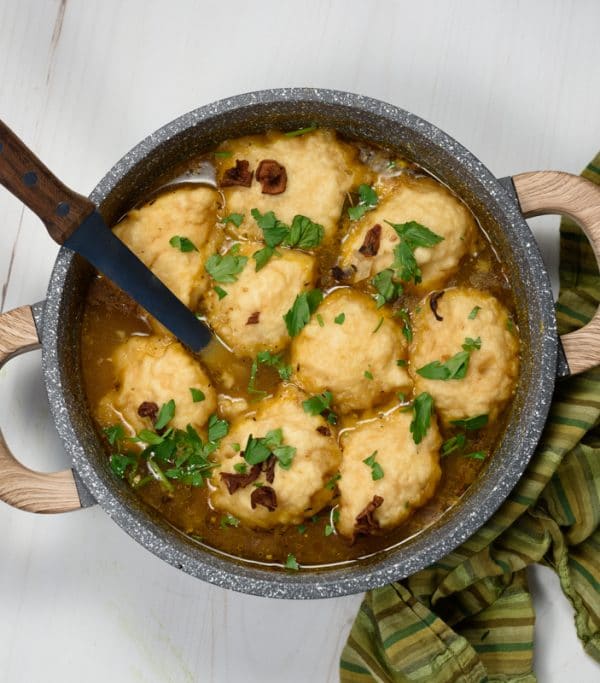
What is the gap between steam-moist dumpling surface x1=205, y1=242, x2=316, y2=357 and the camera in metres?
2.50

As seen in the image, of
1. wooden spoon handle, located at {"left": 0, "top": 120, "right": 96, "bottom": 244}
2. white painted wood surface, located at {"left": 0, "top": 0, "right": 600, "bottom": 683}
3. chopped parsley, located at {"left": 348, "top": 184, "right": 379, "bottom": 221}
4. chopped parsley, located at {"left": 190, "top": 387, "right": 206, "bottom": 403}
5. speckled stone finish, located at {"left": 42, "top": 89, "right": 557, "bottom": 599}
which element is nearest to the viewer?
wooden spoon handle, located at {"left": 0, "top": 120, "right": 96, "bottom": 244}

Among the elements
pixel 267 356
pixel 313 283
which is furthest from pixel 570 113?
pixel 267 356

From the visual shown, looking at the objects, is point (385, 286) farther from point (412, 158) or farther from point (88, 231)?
point (88, 231)

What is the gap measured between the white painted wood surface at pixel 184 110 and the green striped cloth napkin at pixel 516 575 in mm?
90

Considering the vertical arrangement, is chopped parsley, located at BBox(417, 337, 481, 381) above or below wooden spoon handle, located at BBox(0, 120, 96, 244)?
below

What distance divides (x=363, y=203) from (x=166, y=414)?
813mm

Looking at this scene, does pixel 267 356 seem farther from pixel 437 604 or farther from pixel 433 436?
pixel 437 604

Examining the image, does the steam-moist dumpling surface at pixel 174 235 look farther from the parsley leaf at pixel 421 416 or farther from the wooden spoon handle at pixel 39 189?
the parsley leaf at pixel 421 416

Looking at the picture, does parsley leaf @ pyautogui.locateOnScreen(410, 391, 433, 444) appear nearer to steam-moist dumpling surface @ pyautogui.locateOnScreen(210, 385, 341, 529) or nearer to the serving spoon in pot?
steam-moist dumpling surface @ pyautogui.locateOnScreen(210, 385, 341, 529)

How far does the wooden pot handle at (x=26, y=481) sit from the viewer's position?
245 centimetres

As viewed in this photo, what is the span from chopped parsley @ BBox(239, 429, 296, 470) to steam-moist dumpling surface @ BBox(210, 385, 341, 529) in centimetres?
1

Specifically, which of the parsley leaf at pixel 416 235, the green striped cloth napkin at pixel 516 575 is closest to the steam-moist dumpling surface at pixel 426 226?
the parsley leaf at pixel 416 235

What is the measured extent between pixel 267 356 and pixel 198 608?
863 millimetres

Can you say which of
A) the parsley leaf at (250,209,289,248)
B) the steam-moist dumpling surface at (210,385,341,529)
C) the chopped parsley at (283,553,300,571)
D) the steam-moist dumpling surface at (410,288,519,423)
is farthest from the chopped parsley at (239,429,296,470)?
the parsley leaf at (250,209,289,248)
